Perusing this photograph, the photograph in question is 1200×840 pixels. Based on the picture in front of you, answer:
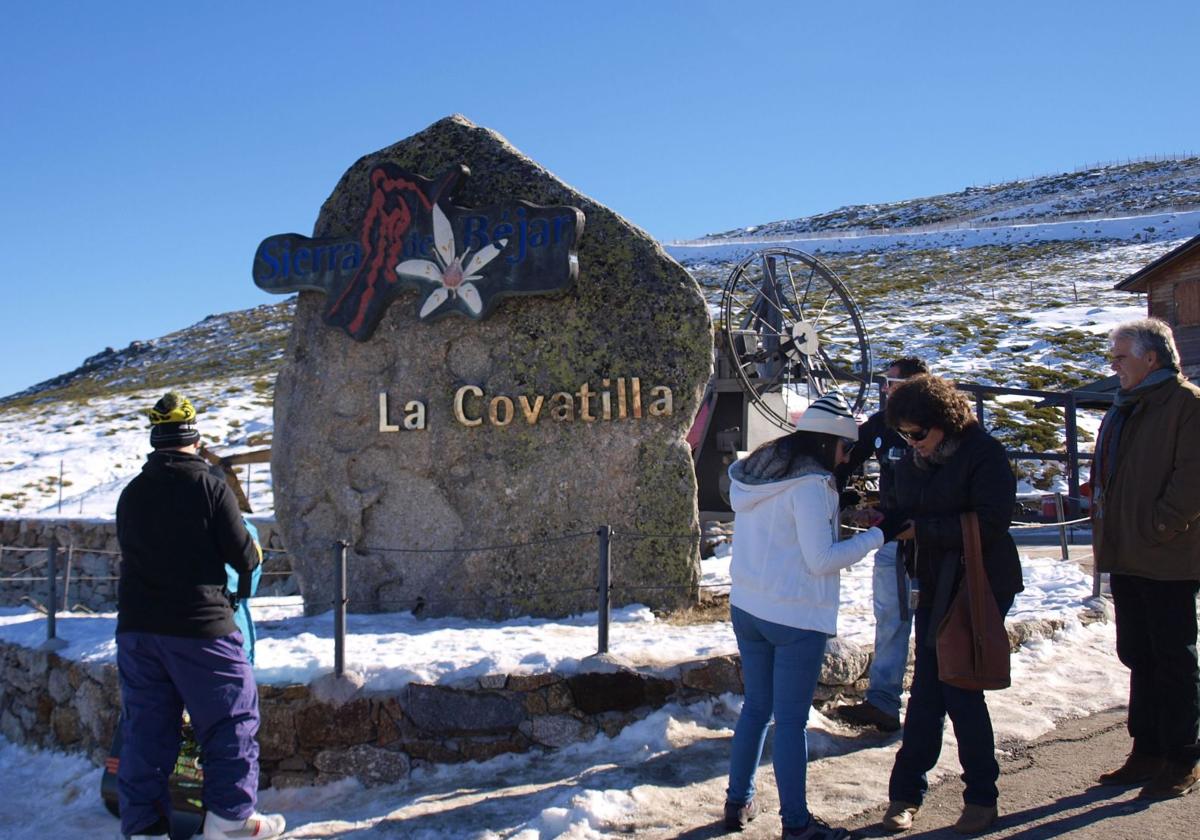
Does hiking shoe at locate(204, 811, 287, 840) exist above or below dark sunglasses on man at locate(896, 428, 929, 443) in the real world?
below

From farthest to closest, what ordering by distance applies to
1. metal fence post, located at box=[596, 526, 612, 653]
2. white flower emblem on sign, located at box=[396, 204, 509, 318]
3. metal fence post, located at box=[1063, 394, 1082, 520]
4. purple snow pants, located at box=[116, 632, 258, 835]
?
metal fence post, located at box=[1063, 394, 1082, 520] < white flower emblem on sign, located at box=[396, 204, 509, 318] < metal fence post, located at box=[596, 526, 612, 653] < purple snow pants, located at box=[116, 632, 258, 835]

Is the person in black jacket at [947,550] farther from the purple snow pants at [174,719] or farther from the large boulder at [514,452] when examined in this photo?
the large boulder at [514,452]

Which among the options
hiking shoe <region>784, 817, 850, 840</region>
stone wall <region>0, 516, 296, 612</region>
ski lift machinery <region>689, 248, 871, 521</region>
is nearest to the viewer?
hiking shoe <region>784, 817, 850, 840</region>

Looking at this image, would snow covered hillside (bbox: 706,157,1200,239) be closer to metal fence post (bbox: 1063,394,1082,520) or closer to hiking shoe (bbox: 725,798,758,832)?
metal fence post (bbox: 1063,394,1082,520)

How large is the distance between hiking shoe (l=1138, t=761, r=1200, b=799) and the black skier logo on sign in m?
4.44

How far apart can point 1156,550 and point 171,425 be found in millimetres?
4137

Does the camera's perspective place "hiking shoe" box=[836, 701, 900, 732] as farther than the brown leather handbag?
Yes

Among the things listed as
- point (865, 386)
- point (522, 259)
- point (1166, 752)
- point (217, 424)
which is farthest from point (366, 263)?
point (217, 424)

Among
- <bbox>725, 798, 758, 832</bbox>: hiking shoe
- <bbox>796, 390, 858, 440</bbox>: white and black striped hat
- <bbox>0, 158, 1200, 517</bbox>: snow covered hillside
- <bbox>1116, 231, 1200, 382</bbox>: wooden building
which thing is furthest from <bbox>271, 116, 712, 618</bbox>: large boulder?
<bbox>1116, 231, 1200, 382</bbox>: wooden building

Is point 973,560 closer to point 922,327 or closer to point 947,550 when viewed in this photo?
point 947,550

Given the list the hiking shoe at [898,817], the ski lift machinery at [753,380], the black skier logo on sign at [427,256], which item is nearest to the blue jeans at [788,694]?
the hiking shoe at [898,817]

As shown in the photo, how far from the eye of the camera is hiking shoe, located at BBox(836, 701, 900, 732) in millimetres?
5445

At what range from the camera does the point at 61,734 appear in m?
6.23

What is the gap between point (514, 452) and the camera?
727 centimetres
